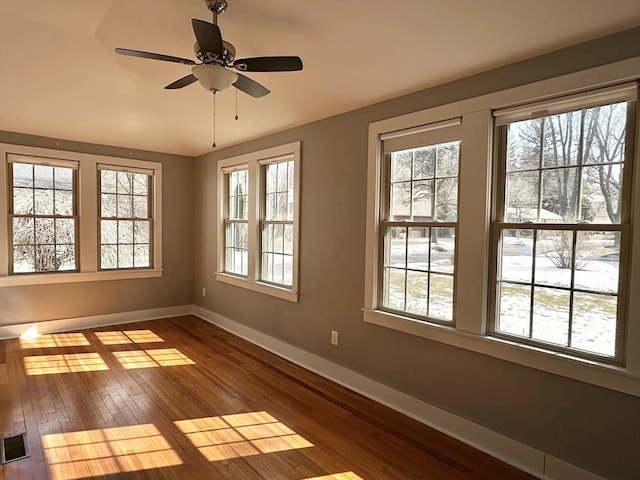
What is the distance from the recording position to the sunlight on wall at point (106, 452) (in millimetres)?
2320

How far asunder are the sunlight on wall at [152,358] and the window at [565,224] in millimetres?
3120

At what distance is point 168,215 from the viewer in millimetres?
5938

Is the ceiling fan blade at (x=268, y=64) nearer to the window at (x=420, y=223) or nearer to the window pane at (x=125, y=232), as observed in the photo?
the window at (x=420, y=223)

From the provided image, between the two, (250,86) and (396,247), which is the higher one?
(250,86)

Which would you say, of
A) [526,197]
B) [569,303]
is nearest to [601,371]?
[569,303]

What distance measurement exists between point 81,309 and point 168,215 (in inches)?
67.8

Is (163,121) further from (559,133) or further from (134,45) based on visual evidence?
(559,133)

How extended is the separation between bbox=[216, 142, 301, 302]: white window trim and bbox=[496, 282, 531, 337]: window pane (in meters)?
2.09

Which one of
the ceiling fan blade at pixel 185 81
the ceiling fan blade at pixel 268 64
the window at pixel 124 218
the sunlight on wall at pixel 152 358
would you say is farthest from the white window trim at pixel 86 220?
the ceiling fan blade at pixel 268 64

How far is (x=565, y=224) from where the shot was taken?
7.49ft

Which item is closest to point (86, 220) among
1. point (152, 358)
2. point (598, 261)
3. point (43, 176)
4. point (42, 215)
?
point (42, 215)

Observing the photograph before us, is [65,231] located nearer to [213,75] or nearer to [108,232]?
[108,232]

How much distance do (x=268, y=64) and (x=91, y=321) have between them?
4669 millimetres

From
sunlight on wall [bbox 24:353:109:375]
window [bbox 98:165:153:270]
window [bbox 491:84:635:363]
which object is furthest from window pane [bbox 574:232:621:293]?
window [bbox 98:165:153:270]
